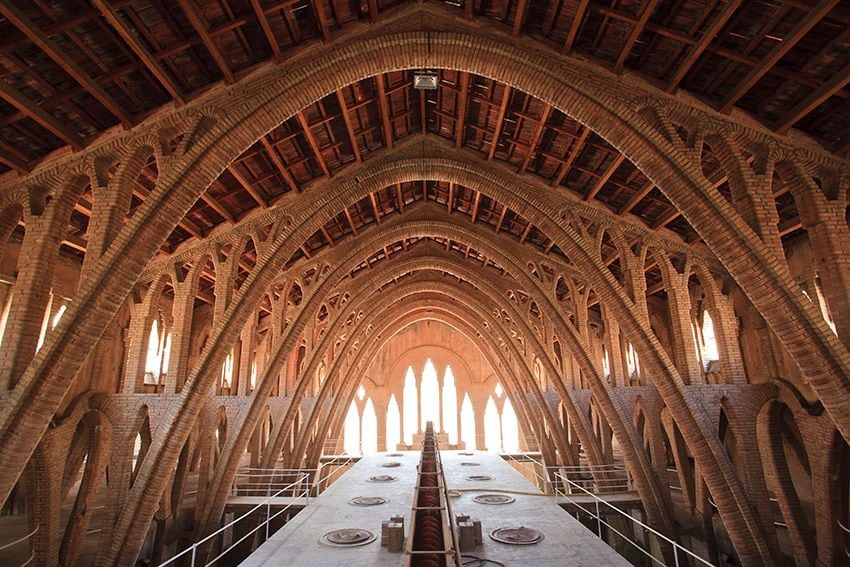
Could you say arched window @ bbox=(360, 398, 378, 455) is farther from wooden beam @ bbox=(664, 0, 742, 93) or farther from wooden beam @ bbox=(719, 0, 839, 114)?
wooden beam @ bbox=(719, 0, 839, 114)

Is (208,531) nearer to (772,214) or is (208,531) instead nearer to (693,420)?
(693,420)

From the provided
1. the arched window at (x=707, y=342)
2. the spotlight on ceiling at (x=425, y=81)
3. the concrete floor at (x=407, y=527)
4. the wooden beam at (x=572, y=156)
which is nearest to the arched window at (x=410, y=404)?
the concrete floor at (x=407, y=527)

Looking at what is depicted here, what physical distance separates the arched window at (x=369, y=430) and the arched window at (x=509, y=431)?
11.7 m

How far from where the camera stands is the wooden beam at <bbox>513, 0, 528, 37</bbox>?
9.44 metres

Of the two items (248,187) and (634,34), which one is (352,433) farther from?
(634,34)

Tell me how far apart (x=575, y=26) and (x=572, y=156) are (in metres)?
4.61

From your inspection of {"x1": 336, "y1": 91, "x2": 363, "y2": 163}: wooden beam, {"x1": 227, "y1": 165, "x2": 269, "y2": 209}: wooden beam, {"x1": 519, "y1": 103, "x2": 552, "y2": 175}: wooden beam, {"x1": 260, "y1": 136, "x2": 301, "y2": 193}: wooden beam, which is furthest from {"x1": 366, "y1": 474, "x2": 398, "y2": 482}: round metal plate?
{"x1": 519, "y1": 103, "x2": 552, "y2": 175}: wooden beam

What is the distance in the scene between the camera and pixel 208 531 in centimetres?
1719

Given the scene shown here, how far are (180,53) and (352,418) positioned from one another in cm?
4120

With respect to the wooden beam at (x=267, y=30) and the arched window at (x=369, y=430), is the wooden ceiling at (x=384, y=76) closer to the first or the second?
the wooden beam at (x=267, y=30)

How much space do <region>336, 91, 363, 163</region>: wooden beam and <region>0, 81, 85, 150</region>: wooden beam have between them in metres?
5.61

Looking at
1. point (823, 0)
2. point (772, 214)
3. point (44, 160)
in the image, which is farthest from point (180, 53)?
point (772, 214)

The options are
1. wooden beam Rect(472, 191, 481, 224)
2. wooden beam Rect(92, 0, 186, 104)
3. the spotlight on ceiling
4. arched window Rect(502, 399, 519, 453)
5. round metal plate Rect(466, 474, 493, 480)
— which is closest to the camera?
wooden beam Rect(92, 0, 186, 104)

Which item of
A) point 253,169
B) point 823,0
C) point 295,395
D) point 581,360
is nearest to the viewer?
point 823,0
